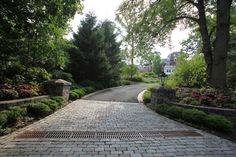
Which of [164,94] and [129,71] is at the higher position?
[129,71]

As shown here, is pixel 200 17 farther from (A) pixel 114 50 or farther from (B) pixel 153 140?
(A) pixel 114 50

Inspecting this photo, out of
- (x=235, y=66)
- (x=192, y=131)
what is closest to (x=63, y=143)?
(x=192, y=131)

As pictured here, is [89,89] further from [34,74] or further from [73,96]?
[34,74]

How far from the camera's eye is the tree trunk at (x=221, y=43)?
12195 millimetres

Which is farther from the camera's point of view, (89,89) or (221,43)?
(89,89)

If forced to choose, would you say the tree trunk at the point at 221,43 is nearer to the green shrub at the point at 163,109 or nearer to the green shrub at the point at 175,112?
the green shrub at the point at 163,109

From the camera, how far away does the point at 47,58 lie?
14.7 meters

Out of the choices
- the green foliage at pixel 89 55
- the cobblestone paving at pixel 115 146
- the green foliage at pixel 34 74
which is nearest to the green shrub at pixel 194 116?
the cobblestone paving at pixel 115 146

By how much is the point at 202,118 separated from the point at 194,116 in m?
0.29

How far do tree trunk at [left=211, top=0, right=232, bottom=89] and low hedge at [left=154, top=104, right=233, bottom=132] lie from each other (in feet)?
14.7

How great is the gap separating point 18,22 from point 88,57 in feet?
42.8

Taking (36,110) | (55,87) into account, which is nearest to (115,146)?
(36,110)

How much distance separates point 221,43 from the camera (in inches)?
486

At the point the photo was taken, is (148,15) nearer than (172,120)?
No
